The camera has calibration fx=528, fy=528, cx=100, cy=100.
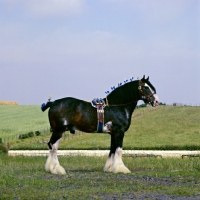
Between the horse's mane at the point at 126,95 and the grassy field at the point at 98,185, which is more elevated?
the horse's mane at the point at 126,95

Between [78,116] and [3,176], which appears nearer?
[3,176]

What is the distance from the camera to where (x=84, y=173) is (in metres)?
15.8

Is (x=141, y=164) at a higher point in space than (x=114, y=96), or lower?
lower

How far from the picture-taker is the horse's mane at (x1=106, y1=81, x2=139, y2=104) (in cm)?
1709

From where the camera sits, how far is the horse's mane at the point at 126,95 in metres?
17.1

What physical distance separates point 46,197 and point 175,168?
7584 millimetres

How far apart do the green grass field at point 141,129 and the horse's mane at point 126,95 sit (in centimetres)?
2305

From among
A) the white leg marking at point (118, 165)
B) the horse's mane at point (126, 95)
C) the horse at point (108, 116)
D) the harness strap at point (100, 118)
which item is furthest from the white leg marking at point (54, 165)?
the horse's mane at point (126, 95)

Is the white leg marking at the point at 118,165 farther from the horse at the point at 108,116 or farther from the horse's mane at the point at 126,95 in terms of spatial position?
the horse's mane at the point at 126,95

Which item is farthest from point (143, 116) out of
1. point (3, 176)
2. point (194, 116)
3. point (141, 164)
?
point (3, 176)

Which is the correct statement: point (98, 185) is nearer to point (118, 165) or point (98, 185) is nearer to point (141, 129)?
point (118, 165)

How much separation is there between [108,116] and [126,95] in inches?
38.6

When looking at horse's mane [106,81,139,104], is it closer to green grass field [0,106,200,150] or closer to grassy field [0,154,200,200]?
grassy field [0,154,200,200]

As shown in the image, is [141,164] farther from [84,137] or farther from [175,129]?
[175,129]
